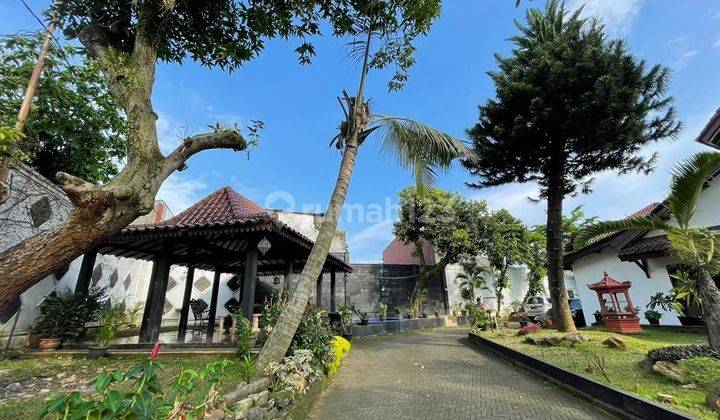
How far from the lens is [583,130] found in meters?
8.91

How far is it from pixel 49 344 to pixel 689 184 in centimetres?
1311

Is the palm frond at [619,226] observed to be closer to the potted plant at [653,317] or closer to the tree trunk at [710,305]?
the tree trunk at [710,305]

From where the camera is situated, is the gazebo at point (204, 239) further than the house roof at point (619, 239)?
No

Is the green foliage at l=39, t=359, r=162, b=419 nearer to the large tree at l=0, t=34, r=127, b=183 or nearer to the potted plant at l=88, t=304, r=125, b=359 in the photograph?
the potted plant at l=88, t=304, r=125, b=359

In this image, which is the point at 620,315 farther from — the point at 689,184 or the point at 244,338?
the point at 244,338

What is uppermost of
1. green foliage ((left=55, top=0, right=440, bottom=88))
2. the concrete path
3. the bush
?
green foliage ((left=55, top=0, right=440, bottom=88))

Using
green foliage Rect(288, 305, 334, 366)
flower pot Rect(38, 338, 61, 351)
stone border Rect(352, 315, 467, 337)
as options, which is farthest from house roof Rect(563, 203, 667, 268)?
flower pot Rect(38, 338, 61, 351)

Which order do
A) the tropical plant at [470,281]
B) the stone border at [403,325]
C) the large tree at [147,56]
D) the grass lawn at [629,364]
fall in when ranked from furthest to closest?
the tropical plant at [470,281], the stone border at [403,325], the grass lawn at [629,364], the large tree at [147,56]

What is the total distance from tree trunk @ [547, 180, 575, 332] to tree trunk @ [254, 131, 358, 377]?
7.31 meters

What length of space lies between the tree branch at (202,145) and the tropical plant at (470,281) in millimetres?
20057

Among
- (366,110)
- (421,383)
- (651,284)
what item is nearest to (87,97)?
(366,110)

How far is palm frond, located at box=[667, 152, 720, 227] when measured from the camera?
215 inches

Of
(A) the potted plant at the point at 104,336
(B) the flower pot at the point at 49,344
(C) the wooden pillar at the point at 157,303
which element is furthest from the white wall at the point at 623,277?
(B) the flower pot at the point at 49,344

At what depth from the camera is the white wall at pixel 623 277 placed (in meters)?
11.2
